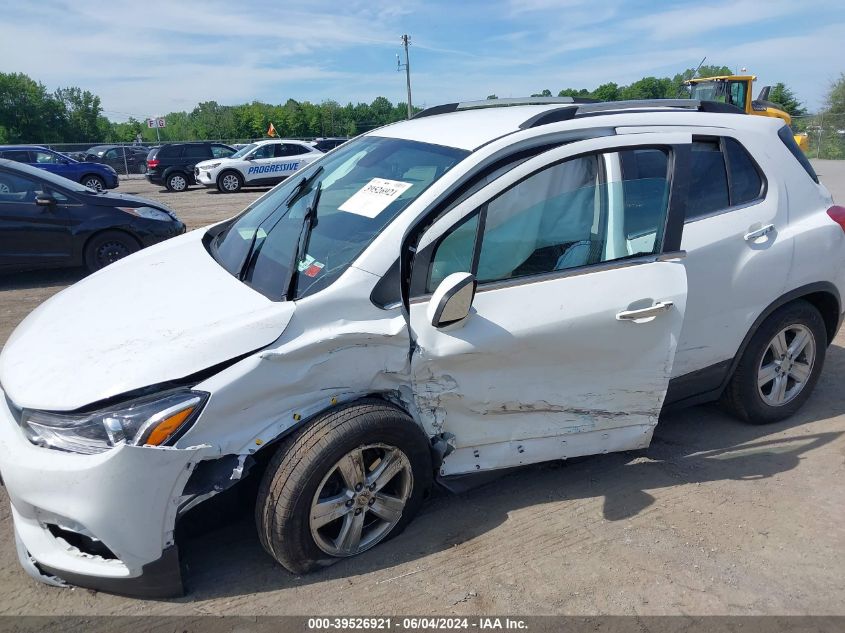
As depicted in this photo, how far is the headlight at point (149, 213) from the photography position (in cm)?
822

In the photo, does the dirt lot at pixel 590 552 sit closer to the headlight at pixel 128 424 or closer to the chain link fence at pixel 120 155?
the headlight at pixel 128 424

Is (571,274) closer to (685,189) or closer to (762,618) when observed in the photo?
(685,189)

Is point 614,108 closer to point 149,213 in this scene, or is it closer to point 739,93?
point 149,213

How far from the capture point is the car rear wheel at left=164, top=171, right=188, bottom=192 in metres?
22.9

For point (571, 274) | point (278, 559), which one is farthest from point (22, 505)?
point (571, 274)

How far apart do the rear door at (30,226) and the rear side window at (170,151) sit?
16237 millimetres

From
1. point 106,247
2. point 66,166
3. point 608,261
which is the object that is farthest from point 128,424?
point 66,166

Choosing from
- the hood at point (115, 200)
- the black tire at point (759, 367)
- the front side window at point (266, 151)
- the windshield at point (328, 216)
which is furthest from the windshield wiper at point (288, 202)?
the front side window at point (266, 151)

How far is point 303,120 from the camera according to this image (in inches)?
2606

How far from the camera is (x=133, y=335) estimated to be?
105 inches

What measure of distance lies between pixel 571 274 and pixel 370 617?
1738 mm

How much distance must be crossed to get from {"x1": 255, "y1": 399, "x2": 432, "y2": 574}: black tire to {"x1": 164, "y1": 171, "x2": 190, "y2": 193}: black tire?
2242 cm

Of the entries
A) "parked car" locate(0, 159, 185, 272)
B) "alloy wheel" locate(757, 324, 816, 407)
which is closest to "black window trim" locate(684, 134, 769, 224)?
"alloy wheel" locate(757, 324, 816, 407)

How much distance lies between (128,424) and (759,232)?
10.8 ft
